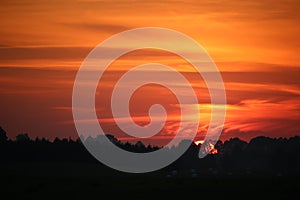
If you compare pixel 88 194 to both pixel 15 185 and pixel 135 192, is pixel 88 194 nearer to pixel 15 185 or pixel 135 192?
pixel 135 192

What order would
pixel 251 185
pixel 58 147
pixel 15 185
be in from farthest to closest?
1. pixel 58 147
2. pixel 251 185
3. pixel 15 185

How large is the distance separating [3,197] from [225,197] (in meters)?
23.5

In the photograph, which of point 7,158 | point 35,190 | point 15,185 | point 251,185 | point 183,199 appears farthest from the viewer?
point 7,158

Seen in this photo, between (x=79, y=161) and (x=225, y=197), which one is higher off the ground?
(x=79, y=161)

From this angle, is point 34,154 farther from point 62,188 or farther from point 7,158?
point 62,188

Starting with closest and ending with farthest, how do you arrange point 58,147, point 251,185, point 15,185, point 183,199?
point 183,199, point 15,185, point 251,185, point 58,147

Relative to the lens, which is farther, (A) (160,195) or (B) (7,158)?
(B) (7,158)

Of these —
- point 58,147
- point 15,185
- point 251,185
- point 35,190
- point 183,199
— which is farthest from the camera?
point 58,147

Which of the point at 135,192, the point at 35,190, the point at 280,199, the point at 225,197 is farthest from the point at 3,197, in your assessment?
the point at 280,199

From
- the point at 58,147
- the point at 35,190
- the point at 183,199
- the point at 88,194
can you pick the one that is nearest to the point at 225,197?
the point at 183,199

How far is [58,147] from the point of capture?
655 feet

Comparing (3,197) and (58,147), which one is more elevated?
(58,147)

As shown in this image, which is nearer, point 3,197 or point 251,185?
point 3,197

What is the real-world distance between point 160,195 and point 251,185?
63.8 ft
